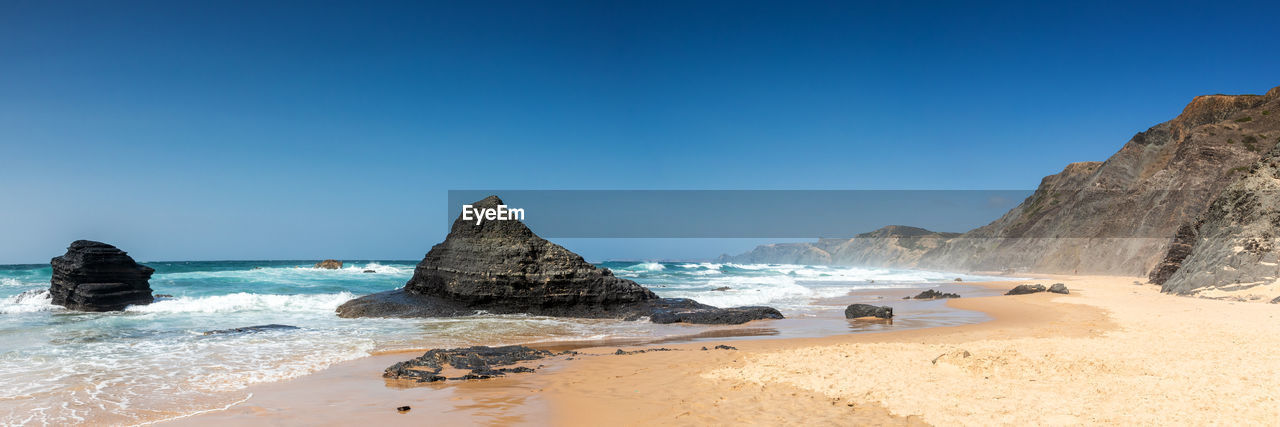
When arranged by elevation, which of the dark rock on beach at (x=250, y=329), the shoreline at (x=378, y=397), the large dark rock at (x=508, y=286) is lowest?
the shoreline at (x=378, y=397)

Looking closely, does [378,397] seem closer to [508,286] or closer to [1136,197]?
[508,286]

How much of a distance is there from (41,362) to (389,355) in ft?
16.5

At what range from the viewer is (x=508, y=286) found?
682 inches

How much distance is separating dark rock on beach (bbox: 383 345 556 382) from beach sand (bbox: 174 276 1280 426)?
1.09 ft

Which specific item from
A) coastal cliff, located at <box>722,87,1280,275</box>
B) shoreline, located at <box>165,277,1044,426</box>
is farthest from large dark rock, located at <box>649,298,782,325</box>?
coastal cliff, located at <box>722,87,1280,275</box>

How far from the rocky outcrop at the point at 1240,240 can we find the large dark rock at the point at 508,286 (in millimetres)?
14221

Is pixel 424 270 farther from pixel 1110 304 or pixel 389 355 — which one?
pixel 1110 304

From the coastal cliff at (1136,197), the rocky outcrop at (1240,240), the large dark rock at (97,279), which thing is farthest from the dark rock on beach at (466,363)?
the coastal cliff at (1136,197)

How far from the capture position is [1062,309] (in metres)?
17.6

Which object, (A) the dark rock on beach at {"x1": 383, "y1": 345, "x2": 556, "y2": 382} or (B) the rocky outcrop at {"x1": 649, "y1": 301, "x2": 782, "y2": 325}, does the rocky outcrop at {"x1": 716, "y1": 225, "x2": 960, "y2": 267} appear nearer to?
(B) the rocky outcrop at {"x1": 649, "y1": 301, "x2": 782, "y2": 325}

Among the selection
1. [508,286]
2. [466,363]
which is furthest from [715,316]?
[466,363]

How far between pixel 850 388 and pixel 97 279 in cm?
2220

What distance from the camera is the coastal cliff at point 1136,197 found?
40.1m

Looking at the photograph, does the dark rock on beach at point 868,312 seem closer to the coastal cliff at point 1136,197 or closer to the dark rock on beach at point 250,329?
the dark rock on beach at point 250,329
